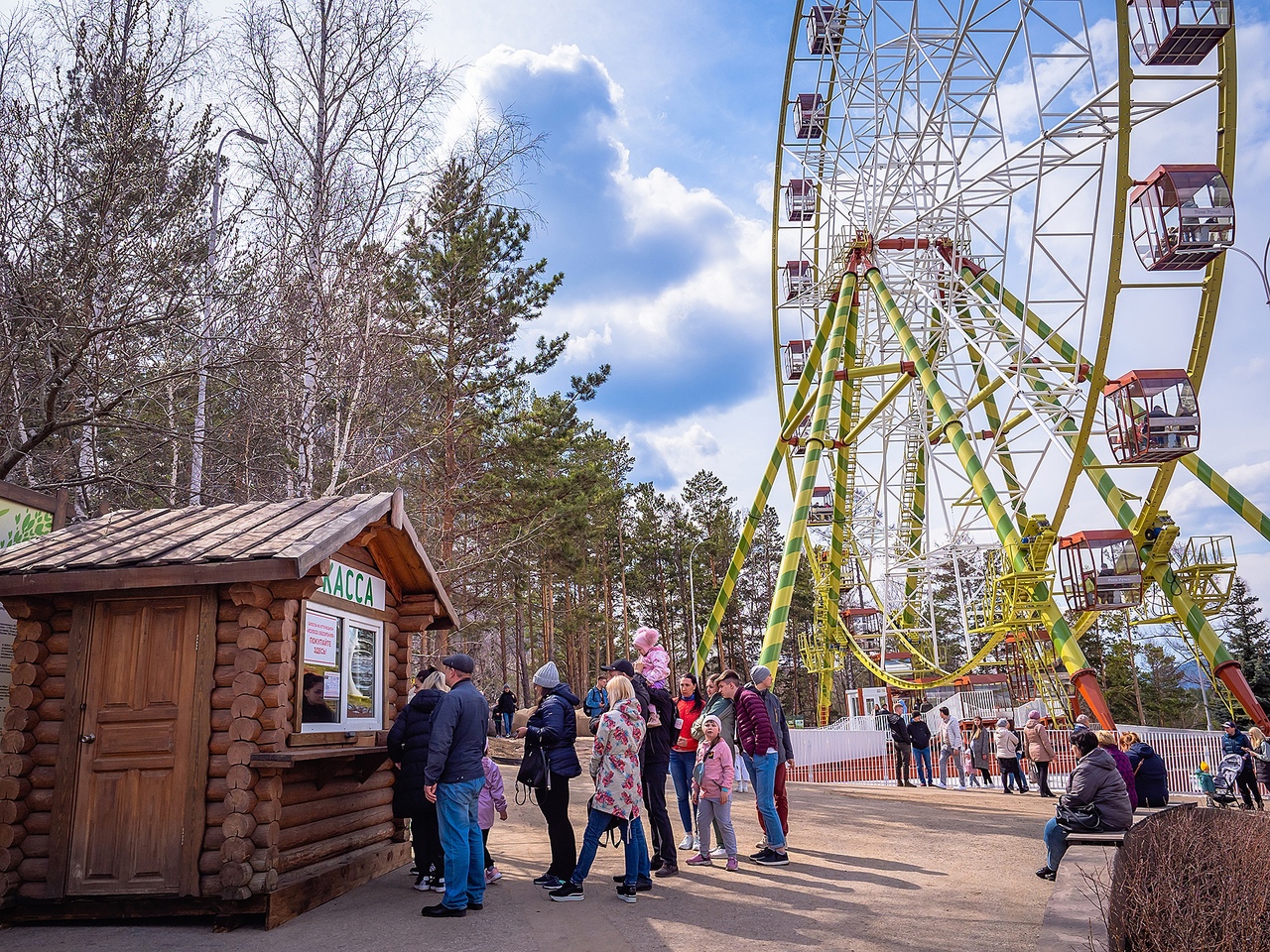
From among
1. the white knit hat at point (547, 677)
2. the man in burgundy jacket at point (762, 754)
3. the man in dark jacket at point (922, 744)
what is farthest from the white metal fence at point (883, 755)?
the white knit hat at point (547, 677)

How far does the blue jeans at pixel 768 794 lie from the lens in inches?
346

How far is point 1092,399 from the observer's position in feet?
49.8

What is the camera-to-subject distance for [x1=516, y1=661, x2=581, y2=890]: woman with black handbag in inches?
285

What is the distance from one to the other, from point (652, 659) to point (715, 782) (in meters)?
1.32

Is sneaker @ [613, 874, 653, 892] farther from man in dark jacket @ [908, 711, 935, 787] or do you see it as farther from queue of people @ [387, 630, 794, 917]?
man in dark jacket @ [908, 711, 935, 787]

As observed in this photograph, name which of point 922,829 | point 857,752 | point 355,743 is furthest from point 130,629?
point 857,752

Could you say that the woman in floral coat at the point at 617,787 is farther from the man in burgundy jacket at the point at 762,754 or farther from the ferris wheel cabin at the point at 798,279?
the ferris wheel cabin at the point at 798,279

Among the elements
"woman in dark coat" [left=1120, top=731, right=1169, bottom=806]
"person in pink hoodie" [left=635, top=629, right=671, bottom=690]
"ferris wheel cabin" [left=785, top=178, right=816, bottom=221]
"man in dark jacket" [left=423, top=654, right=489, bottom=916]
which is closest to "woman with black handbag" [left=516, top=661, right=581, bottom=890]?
"man in dark jacket" [left=423, top=654, right=489, bottom=916]

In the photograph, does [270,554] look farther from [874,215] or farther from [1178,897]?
[874,215]

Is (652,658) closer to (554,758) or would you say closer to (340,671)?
(554,758)

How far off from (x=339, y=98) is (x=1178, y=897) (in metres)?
15.9

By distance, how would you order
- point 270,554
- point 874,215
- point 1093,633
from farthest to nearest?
1. point 1093,633
2. point 874,215
3. point 270,554

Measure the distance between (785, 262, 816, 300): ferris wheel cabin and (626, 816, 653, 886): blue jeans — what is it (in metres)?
20.2

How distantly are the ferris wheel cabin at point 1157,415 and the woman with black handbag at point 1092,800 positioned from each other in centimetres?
943
